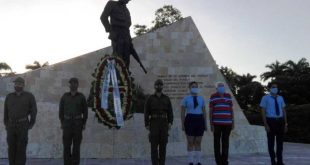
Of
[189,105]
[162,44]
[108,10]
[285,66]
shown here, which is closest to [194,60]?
[162,44]

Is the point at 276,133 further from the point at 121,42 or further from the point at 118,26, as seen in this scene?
the point at 118,26

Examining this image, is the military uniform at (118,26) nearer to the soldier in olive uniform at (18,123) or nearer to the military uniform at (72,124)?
the military uniform at (72,124)

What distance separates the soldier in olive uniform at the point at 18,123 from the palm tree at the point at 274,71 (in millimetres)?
37661

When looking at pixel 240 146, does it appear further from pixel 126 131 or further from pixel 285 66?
pixel 285 66

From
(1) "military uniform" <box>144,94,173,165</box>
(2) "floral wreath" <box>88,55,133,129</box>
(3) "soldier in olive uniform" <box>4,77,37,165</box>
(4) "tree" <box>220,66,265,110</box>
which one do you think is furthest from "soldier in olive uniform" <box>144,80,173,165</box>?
(4) "tree" <box>220,66,265,110</box>

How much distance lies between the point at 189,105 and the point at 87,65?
11.1 meters

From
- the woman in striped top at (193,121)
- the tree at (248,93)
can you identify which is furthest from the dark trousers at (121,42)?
the tree at (248,93)

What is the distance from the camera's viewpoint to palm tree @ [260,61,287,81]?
40875 mm

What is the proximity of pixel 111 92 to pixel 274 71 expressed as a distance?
1385 inches

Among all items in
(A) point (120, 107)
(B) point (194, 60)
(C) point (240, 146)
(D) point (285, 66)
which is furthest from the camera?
(D) point (285, 66)

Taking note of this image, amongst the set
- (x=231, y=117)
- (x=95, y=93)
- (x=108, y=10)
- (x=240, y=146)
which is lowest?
(x=240, y=146)

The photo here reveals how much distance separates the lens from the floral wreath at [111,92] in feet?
28.8

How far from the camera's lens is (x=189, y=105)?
687 centimetres

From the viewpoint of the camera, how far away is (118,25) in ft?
31.3
